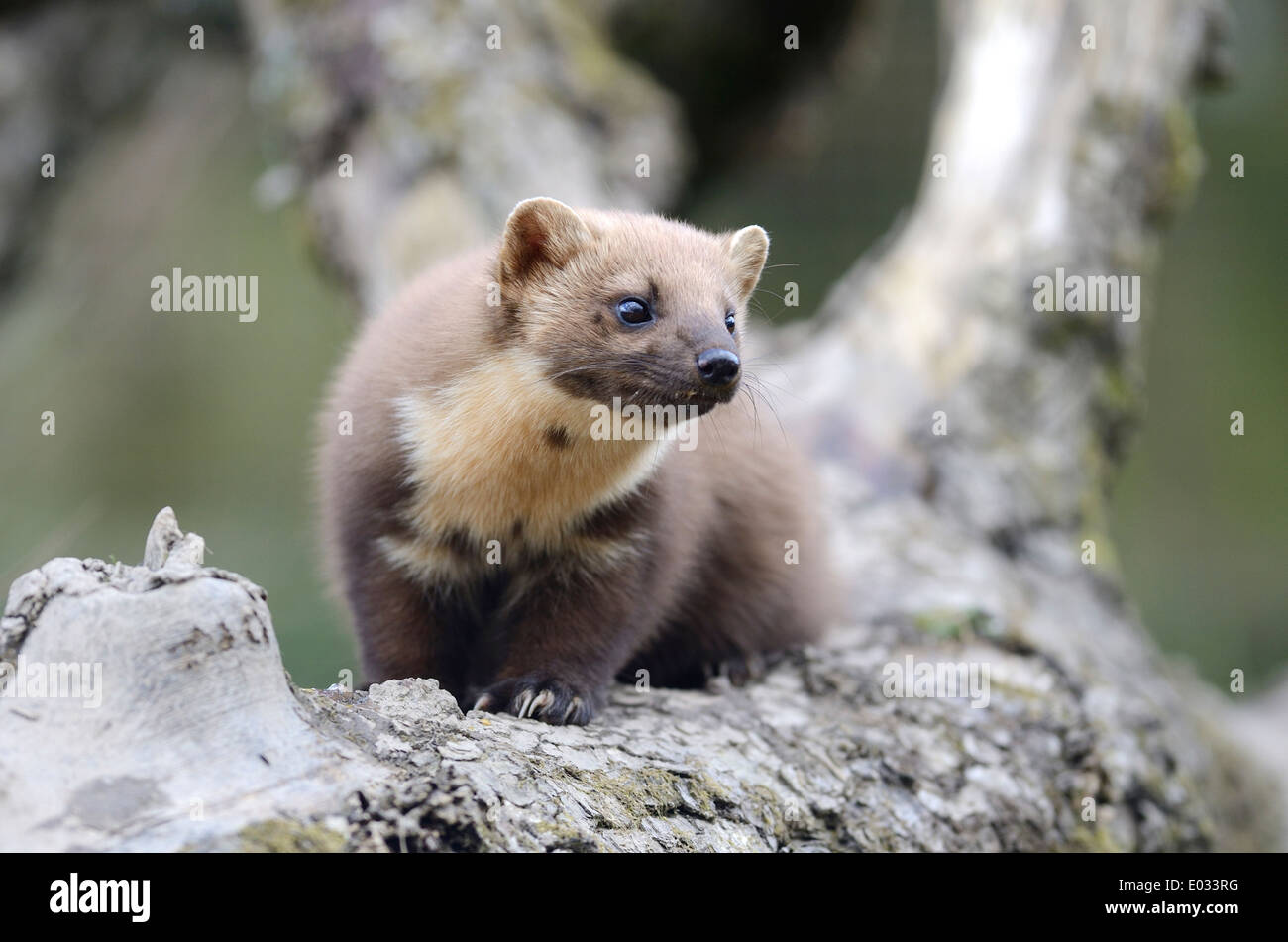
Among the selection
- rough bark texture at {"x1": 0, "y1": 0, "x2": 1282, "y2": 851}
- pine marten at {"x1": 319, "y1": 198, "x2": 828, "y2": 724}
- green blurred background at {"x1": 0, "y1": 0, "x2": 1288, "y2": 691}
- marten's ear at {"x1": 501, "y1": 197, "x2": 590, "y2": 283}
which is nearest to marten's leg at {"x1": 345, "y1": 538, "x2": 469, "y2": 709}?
pine marten at {"x1": 319, "y1": 198, "x2": 828, "y2": 724}

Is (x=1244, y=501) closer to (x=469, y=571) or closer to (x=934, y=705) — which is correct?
(x=934, y=705)

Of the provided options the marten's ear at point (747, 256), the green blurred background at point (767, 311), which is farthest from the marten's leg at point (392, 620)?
the green blurred background at point (767, 311)

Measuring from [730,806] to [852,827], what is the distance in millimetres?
430

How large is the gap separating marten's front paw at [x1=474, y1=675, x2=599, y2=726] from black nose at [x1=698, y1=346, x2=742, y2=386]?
2.82 ft

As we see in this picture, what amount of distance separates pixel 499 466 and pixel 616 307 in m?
0.52

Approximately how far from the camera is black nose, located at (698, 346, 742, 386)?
2.90 metres

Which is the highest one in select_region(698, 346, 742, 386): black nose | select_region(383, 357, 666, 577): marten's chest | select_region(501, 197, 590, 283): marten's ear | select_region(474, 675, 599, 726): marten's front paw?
select_region(501, 197, 590, 283): marten's ear

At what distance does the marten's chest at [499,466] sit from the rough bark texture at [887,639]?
1.89 ft

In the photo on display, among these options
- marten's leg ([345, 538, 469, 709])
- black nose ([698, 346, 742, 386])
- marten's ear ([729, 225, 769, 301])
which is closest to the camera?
black nose ([698, 346, 742, 386])

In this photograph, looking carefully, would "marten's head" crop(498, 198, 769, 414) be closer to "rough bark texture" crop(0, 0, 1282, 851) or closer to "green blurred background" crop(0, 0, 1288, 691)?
"rough bark texture" crop(0, 0, 1282, 851)

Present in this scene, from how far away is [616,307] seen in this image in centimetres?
310

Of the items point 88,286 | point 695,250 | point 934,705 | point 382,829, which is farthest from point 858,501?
point 88,286

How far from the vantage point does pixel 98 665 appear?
2.01 metres

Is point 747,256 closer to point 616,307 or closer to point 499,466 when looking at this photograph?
point 616,307
